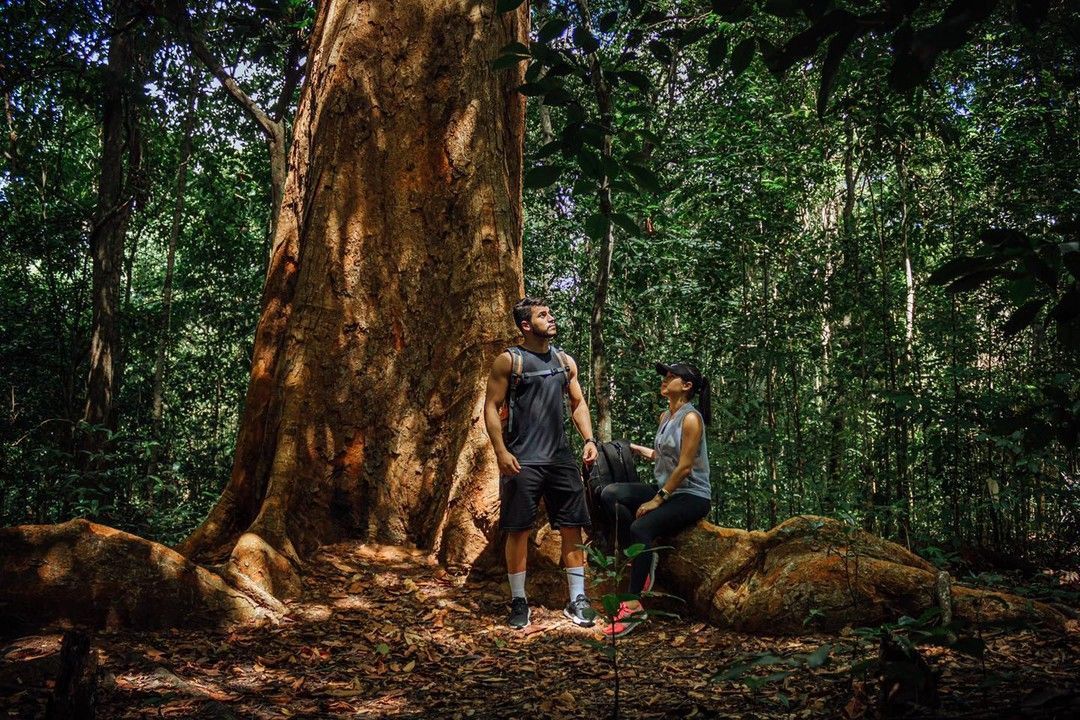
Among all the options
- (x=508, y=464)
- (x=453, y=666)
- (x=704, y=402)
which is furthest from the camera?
(x=704, y=402)

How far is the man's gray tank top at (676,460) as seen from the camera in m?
5.15

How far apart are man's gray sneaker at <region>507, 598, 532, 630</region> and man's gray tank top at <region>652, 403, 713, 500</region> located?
1.28m

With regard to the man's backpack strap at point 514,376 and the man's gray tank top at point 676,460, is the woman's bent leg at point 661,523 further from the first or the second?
the man's backpack strap at point 514,376

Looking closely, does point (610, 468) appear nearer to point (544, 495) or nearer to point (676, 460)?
point (676, 460)

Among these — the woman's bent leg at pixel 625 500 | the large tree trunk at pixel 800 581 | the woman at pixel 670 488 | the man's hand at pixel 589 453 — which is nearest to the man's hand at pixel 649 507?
the woman at pixel 670 488

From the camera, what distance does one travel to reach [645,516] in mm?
5016

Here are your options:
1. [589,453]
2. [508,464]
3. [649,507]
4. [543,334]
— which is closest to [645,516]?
[649,507]

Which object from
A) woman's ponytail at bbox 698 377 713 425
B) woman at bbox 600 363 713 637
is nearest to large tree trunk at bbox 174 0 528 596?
woman at bbox 600 363 713 637

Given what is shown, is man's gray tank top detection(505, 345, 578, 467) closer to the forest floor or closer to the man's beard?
the man's beard

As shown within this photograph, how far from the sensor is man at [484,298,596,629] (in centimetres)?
480

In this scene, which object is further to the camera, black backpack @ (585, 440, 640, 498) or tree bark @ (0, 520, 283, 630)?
black backpack @ (585, 440, 640, 498)

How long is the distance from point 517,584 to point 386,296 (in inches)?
94.3

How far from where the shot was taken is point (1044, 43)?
24.7ft

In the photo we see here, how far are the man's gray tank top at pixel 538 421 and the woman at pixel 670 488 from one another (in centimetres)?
58
